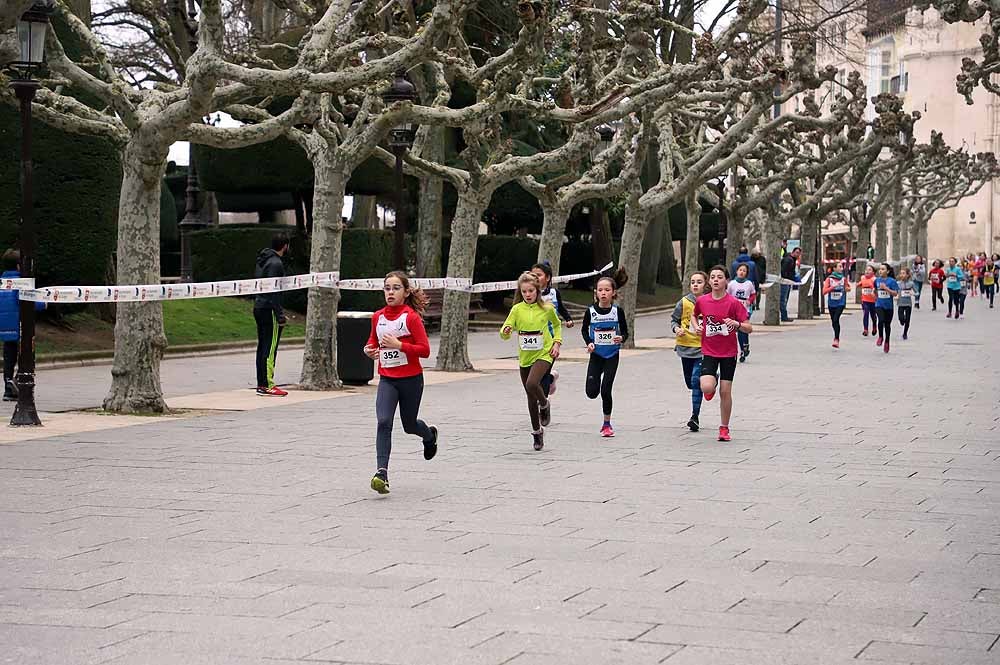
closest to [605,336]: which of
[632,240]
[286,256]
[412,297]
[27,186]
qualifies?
[412,297]

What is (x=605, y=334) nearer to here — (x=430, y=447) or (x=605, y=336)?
(x=605, y=336)

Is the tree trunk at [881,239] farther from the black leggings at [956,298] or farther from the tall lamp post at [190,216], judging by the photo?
the tall lamp post at [190,216]

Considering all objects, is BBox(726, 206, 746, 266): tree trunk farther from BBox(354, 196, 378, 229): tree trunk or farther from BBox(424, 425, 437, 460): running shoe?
BBox(424, 425, 437, 460): running shoe

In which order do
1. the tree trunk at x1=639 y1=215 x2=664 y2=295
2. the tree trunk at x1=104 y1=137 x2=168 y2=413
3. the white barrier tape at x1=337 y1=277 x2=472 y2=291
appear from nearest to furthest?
the tree trunk at x1=104 y1=137 x2=168 y2=413 < the white barrier tape at x1=337 y1=277 x2=472 y2=291 < the tree trunk at x1=639 y1=215 x2=664 y2=295

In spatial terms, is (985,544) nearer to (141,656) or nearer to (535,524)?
(535,524)

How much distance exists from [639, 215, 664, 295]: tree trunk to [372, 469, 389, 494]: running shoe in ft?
119

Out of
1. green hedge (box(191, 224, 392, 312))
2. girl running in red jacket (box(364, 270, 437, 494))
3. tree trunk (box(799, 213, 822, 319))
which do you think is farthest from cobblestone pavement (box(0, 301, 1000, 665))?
tree trunk (box(799, 213, 822, 319))

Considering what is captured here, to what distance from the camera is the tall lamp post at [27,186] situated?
14.4 metres

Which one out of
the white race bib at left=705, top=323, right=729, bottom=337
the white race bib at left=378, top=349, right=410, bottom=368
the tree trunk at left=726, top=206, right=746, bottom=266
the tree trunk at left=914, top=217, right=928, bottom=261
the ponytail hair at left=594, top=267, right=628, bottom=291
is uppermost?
the tree trunk at left=914, top=217, right=928, bottom=261

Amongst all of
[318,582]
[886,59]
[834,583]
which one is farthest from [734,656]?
[886,59]

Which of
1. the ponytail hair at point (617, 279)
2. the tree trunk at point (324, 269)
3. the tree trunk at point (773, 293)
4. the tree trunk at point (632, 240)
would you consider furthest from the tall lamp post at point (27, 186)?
the tree trunk at point (773, 293)

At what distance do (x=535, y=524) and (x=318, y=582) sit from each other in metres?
2.02

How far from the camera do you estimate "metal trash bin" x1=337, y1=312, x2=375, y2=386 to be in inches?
789

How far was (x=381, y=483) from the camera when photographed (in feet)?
32.7
